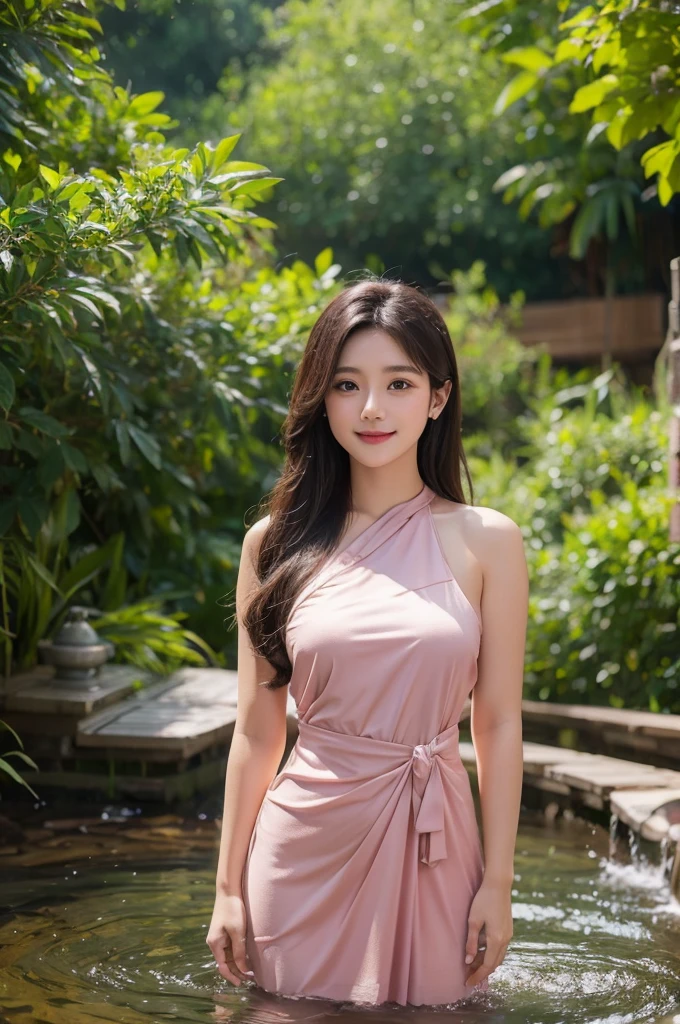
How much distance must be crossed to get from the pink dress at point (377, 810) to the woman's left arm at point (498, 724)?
44mm

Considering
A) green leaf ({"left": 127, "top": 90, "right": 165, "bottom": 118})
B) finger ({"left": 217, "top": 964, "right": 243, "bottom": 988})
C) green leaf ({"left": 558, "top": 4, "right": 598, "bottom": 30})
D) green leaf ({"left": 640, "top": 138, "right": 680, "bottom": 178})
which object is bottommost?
finger ({"left": 217, "top": 964, "right": 243, "bottom": 988})

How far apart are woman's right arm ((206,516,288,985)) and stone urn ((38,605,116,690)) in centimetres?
263

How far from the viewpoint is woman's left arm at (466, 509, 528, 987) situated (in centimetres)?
230

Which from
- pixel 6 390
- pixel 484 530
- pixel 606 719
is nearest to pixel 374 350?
pixel 484 530

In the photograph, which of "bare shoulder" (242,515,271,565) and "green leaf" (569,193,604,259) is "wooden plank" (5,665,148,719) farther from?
"green leaf" (569,193,604,259)

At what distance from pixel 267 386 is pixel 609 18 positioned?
108 inches

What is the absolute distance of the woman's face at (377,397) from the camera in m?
2.43

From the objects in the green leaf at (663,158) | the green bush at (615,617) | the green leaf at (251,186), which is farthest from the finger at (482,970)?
the green bush at (615,617)

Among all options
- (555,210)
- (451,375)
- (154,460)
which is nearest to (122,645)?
(154,460)

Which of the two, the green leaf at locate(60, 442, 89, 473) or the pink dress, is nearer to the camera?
the pink dress

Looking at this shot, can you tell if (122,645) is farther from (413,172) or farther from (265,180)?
(413,172)

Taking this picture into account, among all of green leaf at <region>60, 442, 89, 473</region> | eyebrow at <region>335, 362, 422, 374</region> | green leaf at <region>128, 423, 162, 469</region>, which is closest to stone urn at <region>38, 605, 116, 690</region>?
green leaf at <region>128, 423, 162, 469</region>

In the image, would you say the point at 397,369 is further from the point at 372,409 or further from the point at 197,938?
the point at 197,938

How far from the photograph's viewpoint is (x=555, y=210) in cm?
923
